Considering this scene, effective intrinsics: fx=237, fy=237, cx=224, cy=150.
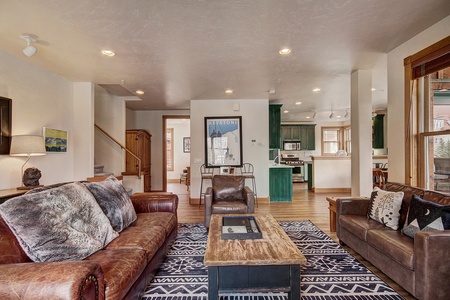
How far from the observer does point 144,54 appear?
3.23 m

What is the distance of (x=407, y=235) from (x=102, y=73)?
4650mm

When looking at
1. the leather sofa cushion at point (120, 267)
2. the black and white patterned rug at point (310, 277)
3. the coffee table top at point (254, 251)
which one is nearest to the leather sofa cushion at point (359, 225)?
the black and white patterned rug at point (310, 277)

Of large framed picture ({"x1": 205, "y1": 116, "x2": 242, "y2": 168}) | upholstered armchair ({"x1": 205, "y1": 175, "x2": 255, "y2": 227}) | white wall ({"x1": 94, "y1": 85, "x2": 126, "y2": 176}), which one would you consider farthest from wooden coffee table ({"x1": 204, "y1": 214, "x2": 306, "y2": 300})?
white wall ({"x1": 94, "y1": 85, "x2": 126, "y2": 176})

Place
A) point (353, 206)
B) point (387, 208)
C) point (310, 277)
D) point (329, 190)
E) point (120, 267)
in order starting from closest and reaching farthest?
point (120, 267) → point (310, 277) → point (387, 208) → point (353, 206) → point (329, 190)

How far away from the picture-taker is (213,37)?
2.78 metres

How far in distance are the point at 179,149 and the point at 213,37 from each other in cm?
835

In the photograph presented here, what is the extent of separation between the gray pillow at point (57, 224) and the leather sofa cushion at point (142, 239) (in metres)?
0.10

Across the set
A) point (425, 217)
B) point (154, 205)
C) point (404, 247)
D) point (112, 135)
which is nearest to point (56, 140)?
point (112, 135)

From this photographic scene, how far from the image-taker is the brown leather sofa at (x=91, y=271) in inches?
45.1

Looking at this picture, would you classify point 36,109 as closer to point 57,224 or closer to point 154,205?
point 154,205

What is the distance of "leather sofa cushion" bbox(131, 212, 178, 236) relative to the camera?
8.32ft

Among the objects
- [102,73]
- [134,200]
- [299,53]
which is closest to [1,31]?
[102,73]

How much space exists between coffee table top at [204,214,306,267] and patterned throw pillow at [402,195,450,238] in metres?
1.16

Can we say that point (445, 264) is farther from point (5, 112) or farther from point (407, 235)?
point (5, 112)
